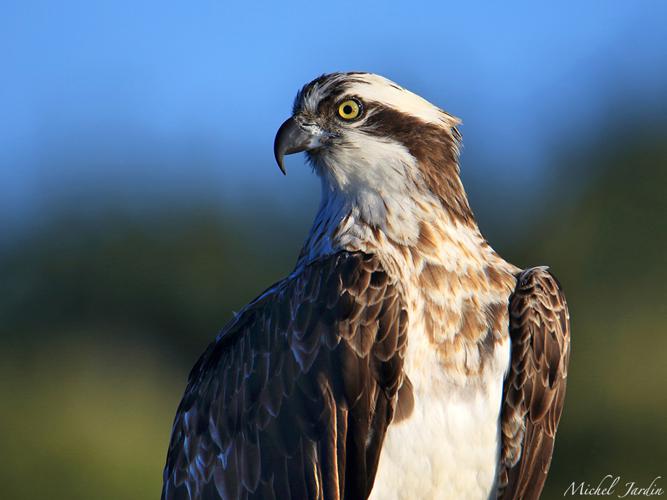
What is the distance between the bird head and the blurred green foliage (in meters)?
10.8

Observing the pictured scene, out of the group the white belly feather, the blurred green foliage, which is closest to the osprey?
the white belly feather

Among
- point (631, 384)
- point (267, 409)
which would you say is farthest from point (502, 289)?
point (631, 384)

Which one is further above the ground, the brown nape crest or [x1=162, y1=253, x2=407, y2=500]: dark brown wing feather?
the brown nape crest

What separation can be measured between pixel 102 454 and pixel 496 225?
1439cm

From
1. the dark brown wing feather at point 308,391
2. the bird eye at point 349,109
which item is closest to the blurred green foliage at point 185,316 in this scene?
the dark brown wing feather at point 308,391

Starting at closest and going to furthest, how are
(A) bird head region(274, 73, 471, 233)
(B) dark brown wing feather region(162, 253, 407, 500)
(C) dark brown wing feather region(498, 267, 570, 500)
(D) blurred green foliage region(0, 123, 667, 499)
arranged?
(B) dark brown wing feather region(162, 253, 407, 500) → (C) dark brown wing feather region(498, 267, 570, 500) → (A) bird head region(274, 73, 471, 233) → (D) blurred green foliage region(0, 123, 667, 499)

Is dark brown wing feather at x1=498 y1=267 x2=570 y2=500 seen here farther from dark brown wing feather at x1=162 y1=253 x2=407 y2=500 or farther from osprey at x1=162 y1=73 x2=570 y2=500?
dark brown wing feather at x1=162 y1=253 x2=407 y2=500

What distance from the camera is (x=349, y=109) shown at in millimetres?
7391

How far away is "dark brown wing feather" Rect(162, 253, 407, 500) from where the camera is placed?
661cm

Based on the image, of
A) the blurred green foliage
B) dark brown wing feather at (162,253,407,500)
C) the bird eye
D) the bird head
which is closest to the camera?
dark brown wing feather at (162,253,407,500)

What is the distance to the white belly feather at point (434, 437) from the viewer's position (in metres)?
6.62

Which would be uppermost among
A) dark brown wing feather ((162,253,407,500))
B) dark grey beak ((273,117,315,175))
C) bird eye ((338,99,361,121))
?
bird eye ((338,99,361,121))

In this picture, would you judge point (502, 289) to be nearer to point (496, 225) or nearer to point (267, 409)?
point (267, 409)

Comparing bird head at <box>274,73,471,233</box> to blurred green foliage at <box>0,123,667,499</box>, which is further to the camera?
blurred green foliage at <box>0,123,667,499</box>
